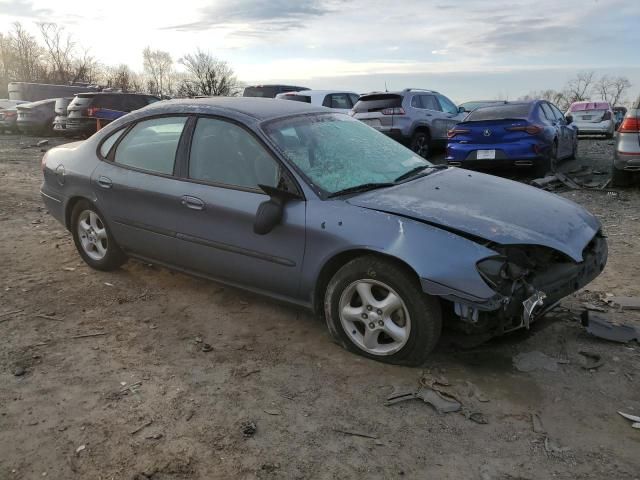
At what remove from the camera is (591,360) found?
11.0 ft

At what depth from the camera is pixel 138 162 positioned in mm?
4391

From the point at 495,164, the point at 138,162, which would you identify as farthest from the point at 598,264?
the point at 495,164

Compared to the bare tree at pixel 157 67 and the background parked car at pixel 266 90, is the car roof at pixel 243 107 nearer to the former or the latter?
the background parked car at pixel 266 90

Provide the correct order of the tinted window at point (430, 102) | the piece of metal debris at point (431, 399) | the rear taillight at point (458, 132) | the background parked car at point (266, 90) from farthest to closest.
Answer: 1. the background parked car at point (266, 90)
2. the tinted window at point (430, 102)
3. the rear taillight at point (458, 132)
4. the piece of metal debris at point (431, 399)

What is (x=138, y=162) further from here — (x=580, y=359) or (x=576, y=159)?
(x=576, y=159)

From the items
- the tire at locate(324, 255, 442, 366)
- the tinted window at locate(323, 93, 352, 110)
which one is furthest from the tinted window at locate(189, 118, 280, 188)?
the tinted window at locate(323, 93, 352, 110)

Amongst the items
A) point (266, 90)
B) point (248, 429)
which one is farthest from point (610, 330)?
point (266, 90)

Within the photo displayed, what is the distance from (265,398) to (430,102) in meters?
Answer: 10.4

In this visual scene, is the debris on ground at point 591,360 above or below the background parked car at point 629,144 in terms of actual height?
below

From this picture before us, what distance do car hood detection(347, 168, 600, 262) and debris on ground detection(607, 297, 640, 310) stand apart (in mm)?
756

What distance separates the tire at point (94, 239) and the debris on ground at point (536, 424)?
3521 mm

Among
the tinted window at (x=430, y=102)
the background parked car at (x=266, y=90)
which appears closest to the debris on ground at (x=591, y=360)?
the tinted window at (x=430, y=102)

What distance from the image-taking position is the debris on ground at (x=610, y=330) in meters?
3.54

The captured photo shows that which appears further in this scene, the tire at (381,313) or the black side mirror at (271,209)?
the black side mirror at (271,209)
